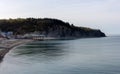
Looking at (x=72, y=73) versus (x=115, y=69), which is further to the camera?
(x=115, y=69)

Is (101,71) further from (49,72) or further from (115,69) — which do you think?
(49,72)

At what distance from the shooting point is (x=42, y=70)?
135 feet

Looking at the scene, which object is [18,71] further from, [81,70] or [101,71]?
[101,71]

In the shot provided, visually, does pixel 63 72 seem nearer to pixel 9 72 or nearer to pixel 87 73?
pixel 87 73

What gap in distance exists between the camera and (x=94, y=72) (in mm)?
38438

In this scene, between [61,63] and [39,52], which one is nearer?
[61,63]

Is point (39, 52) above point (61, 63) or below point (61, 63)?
above

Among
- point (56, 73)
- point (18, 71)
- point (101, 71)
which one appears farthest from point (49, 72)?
point (101, 71)

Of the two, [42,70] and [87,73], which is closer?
[87,73]

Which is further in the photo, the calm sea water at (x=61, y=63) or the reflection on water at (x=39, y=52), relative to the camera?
the reflection on water at (x=39, y=52)

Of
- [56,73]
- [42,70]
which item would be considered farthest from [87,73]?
[42,70]

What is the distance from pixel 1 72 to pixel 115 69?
1479cm

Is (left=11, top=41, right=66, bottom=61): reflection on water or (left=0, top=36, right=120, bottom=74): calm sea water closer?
(left=0, top=36, right=120, bottom=74): calm sea water

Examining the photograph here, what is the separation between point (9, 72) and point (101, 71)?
460 inches
